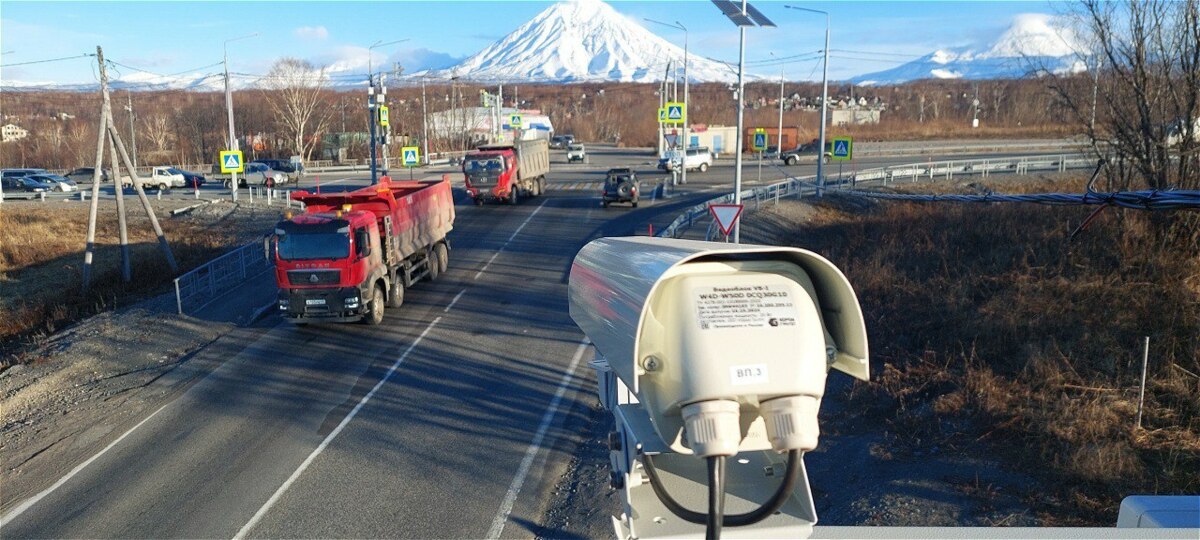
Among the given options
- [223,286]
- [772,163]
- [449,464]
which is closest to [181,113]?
[772,163]

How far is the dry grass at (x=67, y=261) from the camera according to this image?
75.2ft

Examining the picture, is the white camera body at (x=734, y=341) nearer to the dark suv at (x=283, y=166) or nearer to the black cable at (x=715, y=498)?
the black cable at (x=715, y=498)

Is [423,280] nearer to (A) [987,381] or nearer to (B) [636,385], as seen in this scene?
(A) [987,381]

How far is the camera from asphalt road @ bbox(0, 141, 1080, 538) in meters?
10.2

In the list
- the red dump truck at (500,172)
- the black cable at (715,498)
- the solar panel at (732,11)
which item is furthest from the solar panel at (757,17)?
the black cable at (715,498)

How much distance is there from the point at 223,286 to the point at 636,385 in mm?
22575

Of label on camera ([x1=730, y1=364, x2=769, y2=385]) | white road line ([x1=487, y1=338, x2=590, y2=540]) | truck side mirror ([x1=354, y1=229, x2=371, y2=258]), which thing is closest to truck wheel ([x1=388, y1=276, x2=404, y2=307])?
truck side mirror ([x1=354, y1=229, x2=371, y2=258])

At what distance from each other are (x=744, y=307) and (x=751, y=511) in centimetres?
89

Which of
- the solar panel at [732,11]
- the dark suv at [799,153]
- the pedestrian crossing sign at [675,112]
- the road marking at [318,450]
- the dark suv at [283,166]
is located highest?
the solar panel at [732,11]

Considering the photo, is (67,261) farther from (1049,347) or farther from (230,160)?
(1049,347)

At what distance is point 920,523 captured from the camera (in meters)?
8.72

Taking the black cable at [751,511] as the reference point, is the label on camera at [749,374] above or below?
above

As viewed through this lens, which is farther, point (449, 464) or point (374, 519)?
point (449, 464)

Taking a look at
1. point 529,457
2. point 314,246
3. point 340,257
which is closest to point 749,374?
point 529,457
